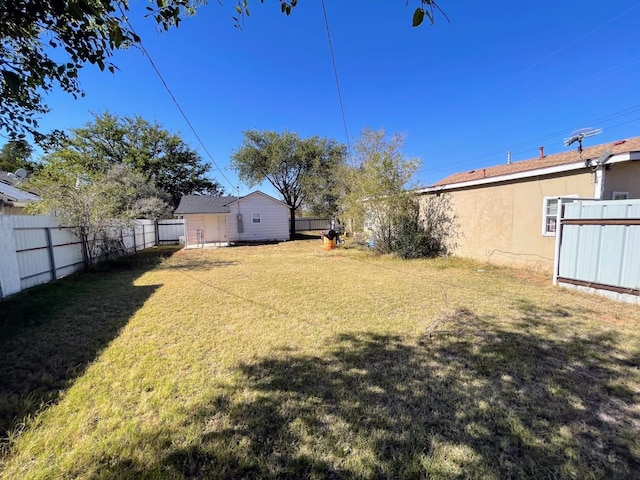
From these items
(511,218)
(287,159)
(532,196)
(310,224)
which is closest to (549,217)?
(532,196)

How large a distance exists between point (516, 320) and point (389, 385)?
8.96 ft

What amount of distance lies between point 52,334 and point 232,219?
15.6 m

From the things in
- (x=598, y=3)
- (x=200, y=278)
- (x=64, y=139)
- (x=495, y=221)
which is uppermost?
(x=598, y=3)

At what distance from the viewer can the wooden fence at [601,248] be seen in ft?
15.4

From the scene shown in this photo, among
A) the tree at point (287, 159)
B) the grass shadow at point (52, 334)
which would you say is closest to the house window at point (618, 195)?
the grass shadow at point (52, 334)

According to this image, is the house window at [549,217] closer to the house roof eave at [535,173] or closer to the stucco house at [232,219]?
the house roof eave at [535,173]

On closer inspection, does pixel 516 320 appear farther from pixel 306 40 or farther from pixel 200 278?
pixel 306 40

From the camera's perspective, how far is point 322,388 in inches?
101

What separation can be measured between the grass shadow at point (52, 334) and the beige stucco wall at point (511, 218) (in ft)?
30.4

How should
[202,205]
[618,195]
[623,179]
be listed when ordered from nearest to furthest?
[623,179] < [618,195] < [202,205]

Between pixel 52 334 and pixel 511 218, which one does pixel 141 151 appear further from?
pixel 511 218

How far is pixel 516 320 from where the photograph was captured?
13.7 ft

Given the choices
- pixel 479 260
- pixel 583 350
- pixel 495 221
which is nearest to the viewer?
pixel 583 350

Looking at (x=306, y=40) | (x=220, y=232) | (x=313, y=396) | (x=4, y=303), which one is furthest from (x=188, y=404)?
(x=220, y=232)
